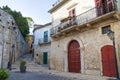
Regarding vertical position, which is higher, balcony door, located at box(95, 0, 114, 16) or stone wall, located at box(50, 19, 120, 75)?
balcony door, located at box(95, 0, 114, 16)

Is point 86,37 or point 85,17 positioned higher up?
point 85,17

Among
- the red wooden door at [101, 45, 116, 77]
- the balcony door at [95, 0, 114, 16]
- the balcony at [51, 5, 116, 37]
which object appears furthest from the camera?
the balcony door at [95, 0, 114, 16]

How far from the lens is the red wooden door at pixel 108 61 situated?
36.0 ft

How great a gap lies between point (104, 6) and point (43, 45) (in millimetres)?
15212

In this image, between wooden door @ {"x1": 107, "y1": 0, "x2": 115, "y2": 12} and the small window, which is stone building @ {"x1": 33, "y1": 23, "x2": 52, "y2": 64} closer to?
the small window

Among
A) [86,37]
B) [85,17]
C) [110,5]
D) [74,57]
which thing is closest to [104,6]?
[110,5]

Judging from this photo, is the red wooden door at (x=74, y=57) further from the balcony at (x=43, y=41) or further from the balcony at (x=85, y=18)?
the balcony at (x=43, y=41)

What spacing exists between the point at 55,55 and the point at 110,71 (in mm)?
7861

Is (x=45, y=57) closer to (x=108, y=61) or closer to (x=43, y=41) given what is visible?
(x=43, y=41)

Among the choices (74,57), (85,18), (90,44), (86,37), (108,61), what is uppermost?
(85,18)

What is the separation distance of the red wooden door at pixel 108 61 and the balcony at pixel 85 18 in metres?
2.28

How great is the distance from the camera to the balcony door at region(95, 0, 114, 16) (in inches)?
452

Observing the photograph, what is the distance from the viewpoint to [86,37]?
13391mm

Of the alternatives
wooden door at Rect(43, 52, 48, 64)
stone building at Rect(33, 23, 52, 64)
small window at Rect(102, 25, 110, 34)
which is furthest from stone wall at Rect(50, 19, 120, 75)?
wooden door at Rect(43, 52, 48, 64)
